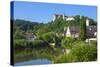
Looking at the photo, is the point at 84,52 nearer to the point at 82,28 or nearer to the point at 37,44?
the point at 82,28

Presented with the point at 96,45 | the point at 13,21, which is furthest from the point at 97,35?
the point at 13,21

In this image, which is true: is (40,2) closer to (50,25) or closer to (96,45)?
(50,25)

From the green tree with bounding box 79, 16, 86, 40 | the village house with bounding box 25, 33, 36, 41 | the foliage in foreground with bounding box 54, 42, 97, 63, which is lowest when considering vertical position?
the foliage in foreground with bounding box 54, 42, 97, 63

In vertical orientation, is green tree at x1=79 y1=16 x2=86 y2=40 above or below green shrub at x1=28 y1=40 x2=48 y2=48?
above

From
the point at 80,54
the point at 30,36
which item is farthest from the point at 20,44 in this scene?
the point at 80,54

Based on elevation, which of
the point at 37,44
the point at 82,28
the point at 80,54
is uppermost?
the point at 82,28

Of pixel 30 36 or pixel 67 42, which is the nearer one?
pixel 30 36

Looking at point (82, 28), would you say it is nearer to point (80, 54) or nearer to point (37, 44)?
point (80, 54)

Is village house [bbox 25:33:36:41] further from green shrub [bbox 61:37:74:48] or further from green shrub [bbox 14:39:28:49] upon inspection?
green shrub [bbox 61:37:74:48]

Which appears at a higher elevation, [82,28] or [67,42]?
[82,28]

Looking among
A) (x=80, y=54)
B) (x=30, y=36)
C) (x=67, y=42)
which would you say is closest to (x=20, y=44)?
(x=30, y=36)

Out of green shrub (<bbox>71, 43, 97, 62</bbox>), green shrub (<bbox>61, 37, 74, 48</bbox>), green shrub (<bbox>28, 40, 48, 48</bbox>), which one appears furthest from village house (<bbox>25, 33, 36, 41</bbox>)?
green shrub (<bbox>71, 43, 97, 62</bbox>)

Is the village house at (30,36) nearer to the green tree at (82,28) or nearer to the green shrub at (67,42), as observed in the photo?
the green shrub at (67,42)

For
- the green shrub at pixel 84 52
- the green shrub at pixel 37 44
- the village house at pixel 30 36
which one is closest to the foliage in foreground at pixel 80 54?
the green shrub at pixel 84 52
